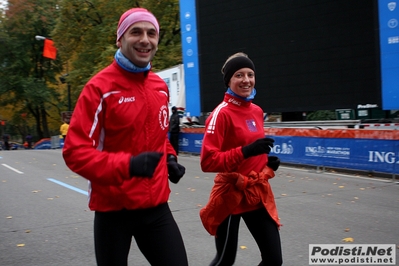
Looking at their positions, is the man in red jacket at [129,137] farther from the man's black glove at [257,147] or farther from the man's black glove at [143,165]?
the man's black glove at [257,147]

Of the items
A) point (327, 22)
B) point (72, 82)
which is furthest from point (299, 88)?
point (72, 82)

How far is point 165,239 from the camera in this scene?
105 inches

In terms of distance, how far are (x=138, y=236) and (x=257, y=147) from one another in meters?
1.00

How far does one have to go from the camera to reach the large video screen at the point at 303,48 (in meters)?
12.5

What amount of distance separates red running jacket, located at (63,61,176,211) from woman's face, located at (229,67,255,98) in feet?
3.13

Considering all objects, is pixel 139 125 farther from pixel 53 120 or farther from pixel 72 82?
pixel 53 120

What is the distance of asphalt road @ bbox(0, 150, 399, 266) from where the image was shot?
5453mm

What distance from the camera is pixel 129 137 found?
258 centimetres

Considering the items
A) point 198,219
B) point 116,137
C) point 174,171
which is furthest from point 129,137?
point 198,219

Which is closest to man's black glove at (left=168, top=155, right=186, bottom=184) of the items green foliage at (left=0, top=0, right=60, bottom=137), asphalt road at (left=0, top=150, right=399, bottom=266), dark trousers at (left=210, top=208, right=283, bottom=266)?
dark trousers at (left=210, top=208, right=283, bottom=266)

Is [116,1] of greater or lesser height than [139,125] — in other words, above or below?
above

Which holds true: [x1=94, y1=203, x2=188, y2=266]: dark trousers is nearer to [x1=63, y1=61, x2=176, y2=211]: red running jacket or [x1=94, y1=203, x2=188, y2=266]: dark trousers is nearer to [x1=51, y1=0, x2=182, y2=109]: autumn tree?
[x1=63, y1=61, x2=176, y2=211]: red running jacket

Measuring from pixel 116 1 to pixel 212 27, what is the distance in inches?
562

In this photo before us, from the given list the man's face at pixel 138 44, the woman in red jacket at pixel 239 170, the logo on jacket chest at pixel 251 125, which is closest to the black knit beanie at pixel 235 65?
the woman in red jacket at pixel 239 170
